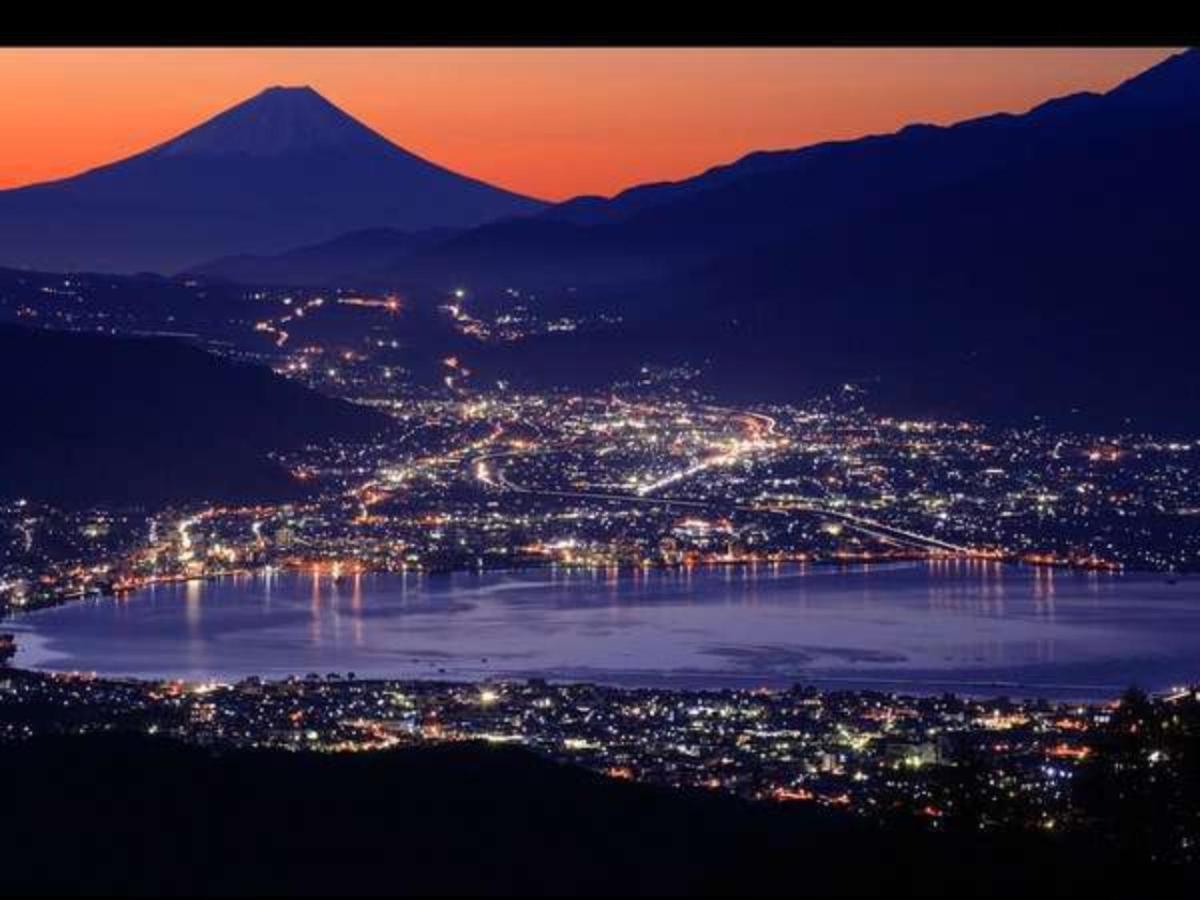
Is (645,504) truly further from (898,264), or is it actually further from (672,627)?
(898,264)

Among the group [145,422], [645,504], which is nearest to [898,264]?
[645,504]

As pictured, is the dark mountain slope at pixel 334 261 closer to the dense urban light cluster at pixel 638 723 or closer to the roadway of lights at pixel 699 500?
the roadway of lights at pixel 699 500

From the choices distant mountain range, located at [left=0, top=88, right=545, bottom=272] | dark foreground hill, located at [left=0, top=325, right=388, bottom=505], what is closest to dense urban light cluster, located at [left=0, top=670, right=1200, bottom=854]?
dark foreground hill, located at [left=0, top=325, right=388, bottom=505]

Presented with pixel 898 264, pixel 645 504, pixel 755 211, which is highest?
pixel 755 211

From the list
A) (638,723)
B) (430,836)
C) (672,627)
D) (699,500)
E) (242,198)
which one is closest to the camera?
(430,836)

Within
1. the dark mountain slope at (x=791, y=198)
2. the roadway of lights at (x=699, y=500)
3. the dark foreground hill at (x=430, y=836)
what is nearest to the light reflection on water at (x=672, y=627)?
the roadway of lights at (x=699, y=500)

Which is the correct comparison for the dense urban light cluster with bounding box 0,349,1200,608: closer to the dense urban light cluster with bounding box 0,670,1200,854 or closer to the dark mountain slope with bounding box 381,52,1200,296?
the dense urban light cluster with bounding box 0,670,1200,854
